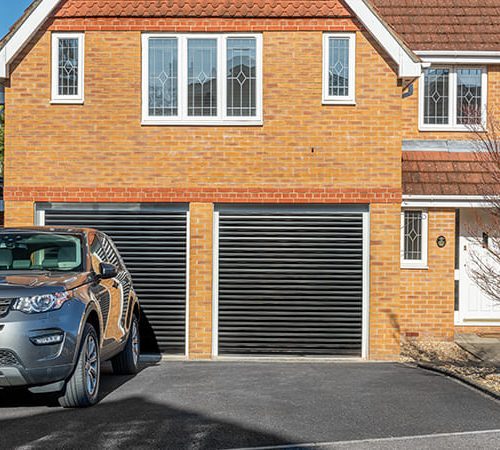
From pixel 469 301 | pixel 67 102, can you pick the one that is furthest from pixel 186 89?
Result: pixel 469 301

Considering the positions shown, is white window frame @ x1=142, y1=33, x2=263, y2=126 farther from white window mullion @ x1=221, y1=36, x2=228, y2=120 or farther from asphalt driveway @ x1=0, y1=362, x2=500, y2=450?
asphalt driveway @ x1=0, y1=362, x2=500, y2=450

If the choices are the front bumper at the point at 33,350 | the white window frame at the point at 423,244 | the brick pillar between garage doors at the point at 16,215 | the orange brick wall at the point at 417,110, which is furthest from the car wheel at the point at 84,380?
the orange brick wall at the point at 417,110

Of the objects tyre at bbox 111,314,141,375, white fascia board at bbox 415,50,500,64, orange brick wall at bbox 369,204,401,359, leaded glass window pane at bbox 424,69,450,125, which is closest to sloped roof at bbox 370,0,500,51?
white fascia board at bbox 415,50,500,64

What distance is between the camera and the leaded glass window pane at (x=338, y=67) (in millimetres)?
13523

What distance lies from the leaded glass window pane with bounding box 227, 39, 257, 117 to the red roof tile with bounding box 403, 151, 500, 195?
11.7ft

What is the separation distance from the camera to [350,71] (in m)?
13.5

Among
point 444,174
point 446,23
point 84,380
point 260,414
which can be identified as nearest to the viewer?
point 260,414

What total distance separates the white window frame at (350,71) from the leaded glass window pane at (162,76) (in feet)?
8.15

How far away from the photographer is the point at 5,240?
29.8ft

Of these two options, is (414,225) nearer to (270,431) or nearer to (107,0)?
(107,0)

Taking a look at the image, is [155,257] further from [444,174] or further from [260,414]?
[260,414]

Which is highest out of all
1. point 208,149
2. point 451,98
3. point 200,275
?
point 451,98

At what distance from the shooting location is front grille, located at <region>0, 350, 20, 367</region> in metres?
7.13

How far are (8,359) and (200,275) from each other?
21.0ft
